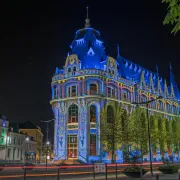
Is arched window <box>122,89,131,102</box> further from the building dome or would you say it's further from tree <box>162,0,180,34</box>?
tree <box>162,0,180,34</box>

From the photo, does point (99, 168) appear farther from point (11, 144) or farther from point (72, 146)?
point (11, 144)

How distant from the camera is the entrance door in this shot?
62.2 m

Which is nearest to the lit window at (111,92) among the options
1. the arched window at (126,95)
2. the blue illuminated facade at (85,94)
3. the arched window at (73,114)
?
the blue illuminated facade at (85,94)

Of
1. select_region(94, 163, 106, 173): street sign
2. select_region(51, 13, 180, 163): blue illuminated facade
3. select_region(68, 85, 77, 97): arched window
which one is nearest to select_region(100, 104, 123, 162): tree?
select_region(51, 13, 180, 163): blue illuminated facade

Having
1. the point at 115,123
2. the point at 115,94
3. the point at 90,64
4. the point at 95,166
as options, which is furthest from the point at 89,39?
the point at 95,166

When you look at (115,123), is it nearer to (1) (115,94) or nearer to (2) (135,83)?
(1) (115,94)

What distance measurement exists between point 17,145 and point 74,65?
40.4 meters

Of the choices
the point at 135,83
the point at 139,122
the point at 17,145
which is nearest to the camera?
the point at 139,122

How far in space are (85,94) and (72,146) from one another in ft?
40.0

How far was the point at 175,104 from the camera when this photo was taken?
3836 inches

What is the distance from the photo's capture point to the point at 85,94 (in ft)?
209

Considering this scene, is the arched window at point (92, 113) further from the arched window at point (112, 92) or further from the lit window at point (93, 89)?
the arched window at point (112, 92)

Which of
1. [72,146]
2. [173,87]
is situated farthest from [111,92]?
[173,87]

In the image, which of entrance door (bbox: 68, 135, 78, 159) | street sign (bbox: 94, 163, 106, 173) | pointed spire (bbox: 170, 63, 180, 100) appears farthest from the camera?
pointed spire (bbox: 170, 63, 180, 100)
